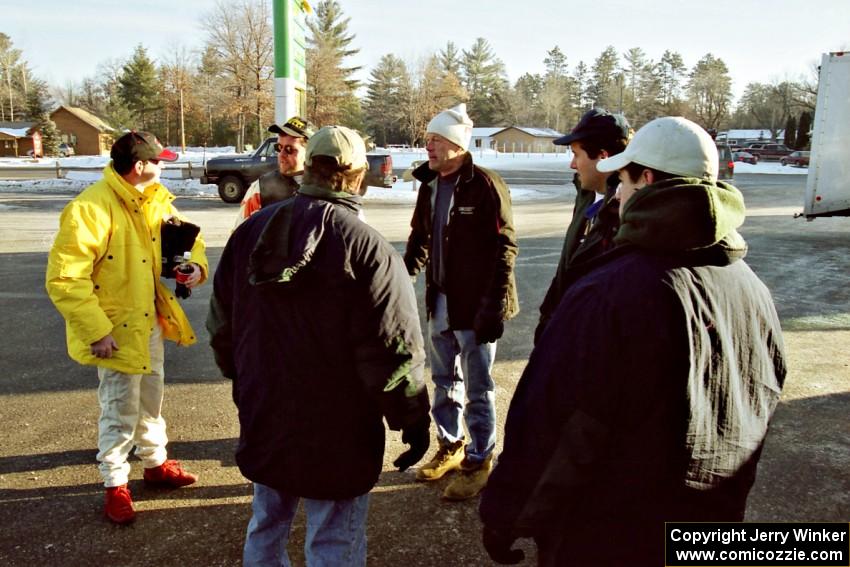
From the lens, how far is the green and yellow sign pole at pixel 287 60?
12055mm

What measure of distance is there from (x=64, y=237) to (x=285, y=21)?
10.6m

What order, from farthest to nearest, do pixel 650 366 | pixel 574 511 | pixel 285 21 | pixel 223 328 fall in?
pixel 285 21, pixel 223 328, pixel 574 511, pixel 650 366

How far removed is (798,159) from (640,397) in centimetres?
5222

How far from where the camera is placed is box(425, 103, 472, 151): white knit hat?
3.58 metres

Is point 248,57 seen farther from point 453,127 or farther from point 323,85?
point 453,127

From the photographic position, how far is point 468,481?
12.0 feet

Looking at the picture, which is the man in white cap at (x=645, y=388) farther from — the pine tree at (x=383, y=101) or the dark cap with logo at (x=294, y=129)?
the pine tree at (x=383, y=101)

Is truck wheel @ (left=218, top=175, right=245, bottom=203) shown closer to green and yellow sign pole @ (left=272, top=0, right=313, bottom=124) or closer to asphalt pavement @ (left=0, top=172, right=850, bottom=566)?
green and yellow sign pole @ (left=272, top=0, right=313, bottom=124)

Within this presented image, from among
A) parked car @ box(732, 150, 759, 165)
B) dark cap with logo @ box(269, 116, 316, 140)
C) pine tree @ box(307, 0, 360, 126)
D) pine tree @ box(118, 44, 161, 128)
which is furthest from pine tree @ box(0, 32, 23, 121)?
dark cap with logo @ box(269, 116, 316, 140)

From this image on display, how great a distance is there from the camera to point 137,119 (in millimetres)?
69500

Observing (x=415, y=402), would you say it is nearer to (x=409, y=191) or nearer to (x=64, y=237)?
(x=64, y=237)

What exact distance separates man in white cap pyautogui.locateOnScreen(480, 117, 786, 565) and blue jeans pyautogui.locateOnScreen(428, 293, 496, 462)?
76.2 inches

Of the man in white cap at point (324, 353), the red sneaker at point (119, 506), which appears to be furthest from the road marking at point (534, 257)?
the man in white cap at point (324, 353)

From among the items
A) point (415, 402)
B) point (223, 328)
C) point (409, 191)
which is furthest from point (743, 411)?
point (409, 191)
